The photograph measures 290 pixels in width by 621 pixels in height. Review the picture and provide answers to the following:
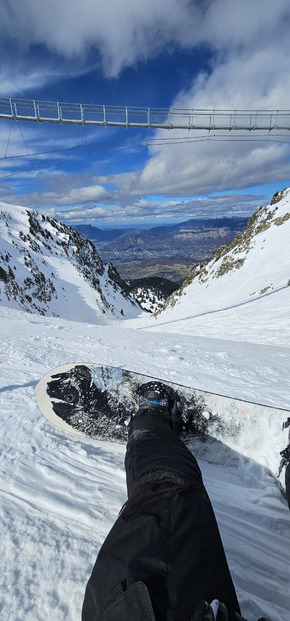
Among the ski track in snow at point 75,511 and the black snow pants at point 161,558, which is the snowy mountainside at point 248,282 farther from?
the black snow pants at point 161,558

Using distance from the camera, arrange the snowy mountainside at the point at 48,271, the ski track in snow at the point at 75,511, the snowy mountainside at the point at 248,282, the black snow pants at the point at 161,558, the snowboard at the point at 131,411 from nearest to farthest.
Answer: the black snow pants at the point at 161,558 < the ski track in snow at the point at 75,511 < the snowboard at the point at 131,411 < the snowy mountainside at the point at 248,282 < the snowy mountainside at the point at 48,271

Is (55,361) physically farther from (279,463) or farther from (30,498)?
(279,463)

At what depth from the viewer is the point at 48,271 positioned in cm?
5569

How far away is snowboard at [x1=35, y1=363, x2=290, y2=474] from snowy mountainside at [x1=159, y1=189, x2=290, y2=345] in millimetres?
7980

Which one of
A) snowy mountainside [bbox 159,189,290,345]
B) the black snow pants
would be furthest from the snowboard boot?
snowy mountainside [bbox 159,189,290,345]

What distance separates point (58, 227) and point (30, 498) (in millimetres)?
81231

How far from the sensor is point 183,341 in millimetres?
9352

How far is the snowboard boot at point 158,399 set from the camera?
150 inches

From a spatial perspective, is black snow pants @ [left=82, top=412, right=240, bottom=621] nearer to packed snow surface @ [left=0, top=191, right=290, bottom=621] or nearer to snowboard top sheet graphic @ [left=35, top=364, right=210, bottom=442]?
packed snow surface @ [left=0, top=191, right=290, bottom=621]

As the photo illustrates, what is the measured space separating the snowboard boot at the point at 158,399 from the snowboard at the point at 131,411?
0.62 ft

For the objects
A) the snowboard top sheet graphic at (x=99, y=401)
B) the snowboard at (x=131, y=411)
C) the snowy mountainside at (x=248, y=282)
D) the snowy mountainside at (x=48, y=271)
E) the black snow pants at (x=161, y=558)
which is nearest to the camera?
the black snow pants at (x=161, y=558)

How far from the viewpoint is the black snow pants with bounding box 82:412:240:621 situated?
1537 mm

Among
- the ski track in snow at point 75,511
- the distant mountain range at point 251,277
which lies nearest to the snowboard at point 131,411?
the ski track in snow at point 75,511

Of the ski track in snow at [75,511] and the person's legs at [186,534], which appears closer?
the person's legs at [186,534]
